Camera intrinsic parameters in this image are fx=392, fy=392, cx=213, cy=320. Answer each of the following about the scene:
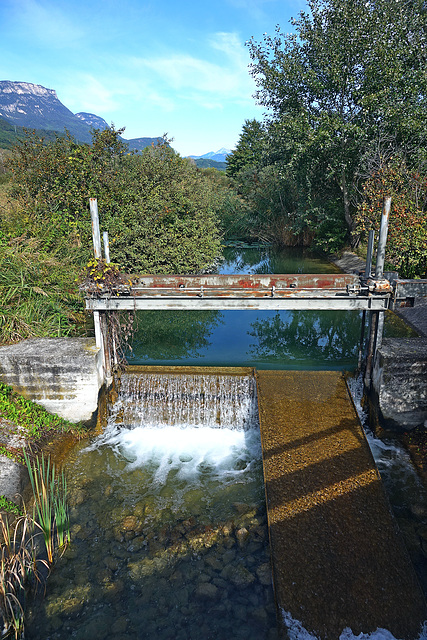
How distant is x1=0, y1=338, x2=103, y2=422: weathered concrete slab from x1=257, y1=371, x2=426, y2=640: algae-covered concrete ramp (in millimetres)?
2942

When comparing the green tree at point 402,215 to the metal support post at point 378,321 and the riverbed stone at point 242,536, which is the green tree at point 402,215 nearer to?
the metal support post at point 378,321

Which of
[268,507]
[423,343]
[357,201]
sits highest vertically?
[357,201]

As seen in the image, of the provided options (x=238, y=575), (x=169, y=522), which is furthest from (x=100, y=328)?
(x=238, y=575)

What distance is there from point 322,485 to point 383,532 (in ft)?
2.77

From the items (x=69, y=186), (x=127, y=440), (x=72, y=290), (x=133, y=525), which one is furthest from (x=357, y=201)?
(x=133, y=525)

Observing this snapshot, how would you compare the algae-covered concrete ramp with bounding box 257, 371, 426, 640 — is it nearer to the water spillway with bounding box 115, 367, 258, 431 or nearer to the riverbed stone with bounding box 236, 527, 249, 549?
the riverbed stone with bounding box 236, 527, 249, 549

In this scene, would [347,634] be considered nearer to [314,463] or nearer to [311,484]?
[311,484]

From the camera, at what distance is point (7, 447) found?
18.4 ft

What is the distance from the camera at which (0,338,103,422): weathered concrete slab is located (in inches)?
255

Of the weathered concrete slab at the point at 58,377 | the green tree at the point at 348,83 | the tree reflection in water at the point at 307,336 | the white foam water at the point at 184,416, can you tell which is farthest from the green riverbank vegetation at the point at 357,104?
the weathered concrete slab at the point at 58,377

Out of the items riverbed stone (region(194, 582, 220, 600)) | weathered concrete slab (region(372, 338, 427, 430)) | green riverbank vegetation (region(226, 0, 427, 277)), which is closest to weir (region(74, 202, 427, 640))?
riverbed stone (region(194, 582, 220, 600))

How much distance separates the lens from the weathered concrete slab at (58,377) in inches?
255

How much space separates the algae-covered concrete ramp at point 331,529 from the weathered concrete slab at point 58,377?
9.65 ft

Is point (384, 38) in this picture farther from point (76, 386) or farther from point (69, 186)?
point (76, 386)
